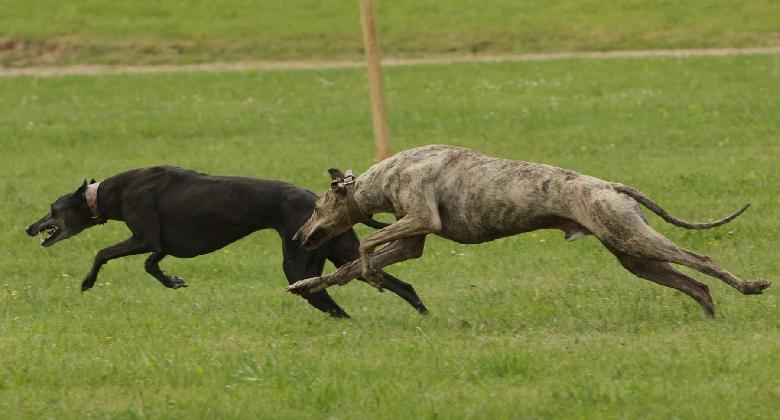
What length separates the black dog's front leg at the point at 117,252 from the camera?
10844 millimetres

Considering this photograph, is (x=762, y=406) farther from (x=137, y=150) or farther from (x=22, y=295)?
(x=137, y=150)

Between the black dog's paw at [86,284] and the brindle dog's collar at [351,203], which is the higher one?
the brindle dog's collar at [351,203]

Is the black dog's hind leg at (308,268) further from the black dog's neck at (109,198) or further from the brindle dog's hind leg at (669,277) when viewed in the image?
the brindle dog's hind leg at (669,277)

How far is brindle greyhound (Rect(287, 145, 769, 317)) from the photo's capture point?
342 inches

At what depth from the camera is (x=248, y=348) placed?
28.0 ft

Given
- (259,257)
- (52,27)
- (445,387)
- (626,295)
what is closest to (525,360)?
(445,387)

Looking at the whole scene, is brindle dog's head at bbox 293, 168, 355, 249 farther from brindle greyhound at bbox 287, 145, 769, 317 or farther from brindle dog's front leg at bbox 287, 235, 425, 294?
brindle dog's front leg at bbox 287, 235, 425, 294

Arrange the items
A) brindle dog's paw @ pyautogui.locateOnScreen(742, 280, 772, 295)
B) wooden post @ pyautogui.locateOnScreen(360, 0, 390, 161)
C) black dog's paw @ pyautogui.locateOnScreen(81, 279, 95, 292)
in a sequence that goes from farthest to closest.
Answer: wooden post @ pyautogui.locateOnScreen(360, 0, 390, 161), black dog's paw @ pyautogui.locateOnScreen(81, 279, 95, 292), brindle dog's paw @ pyautogui.locateOnScreen(742, 280, 772, 295)

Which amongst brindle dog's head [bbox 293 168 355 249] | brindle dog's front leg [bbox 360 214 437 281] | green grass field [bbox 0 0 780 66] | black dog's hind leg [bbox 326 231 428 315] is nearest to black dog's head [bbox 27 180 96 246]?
black dog's hind leg [bbox 326 231 428 315]

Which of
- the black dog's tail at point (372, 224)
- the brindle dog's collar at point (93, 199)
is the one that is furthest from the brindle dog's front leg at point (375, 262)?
the brindle dog's collar at point (93, 199)

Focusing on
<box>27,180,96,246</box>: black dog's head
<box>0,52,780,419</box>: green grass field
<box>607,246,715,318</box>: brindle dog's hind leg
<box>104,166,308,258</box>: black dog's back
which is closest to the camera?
<box>0,52,780,419</box>: green grass field

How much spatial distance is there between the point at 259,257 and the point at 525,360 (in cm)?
622

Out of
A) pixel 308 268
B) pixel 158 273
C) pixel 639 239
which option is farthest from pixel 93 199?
pixel 639 239

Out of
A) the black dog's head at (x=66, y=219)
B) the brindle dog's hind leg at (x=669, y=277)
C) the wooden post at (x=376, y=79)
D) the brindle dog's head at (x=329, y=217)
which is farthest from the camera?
the wooden post at (x=376, y=79)
